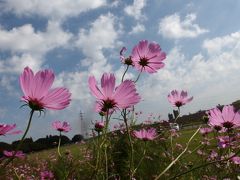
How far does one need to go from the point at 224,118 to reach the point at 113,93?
27.4 inches

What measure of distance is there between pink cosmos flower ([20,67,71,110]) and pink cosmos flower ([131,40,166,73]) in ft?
2.02

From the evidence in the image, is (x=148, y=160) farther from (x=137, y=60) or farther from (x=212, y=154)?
(x=137, y=60)

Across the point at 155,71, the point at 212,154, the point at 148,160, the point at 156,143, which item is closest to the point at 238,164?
the point at 212,154

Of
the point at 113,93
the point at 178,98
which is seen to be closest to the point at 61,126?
the point at 178,98

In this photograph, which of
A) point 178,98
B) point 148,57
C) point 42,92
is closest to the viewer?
point 42,92

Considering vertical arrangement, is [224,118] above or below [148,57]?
below

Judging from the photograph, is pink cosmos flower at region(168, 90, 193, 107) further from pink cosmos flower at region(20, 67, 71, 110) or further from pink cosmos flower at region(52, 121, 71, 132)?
pink cosmos flower at region(20, 67, 71, 110)

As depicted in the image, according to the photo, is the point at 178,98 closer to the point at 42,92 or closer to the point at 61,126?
the point at 61,126

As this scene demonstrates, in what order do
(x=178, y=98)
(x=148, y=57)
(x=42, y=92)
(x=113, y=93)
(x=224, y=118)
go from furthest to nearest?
(x=178, y=98) < (x=224, y=118) < (x=148, y=57) < (x=113, y=93) < (x=42, y=92)

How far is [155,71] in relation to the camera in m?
1.48

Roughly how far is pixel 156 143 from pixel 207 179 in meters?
2.86

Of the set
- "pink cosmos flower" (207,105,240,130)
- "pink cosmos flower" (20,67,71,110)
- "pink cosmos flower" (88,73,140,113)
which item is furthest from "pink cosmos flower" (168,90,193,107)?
"pink cosmos flower" (20,67,71,110)

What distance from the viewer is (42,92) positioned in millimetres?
877

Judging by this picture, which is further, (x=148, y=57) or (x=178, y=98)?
(x=178, y=98)
